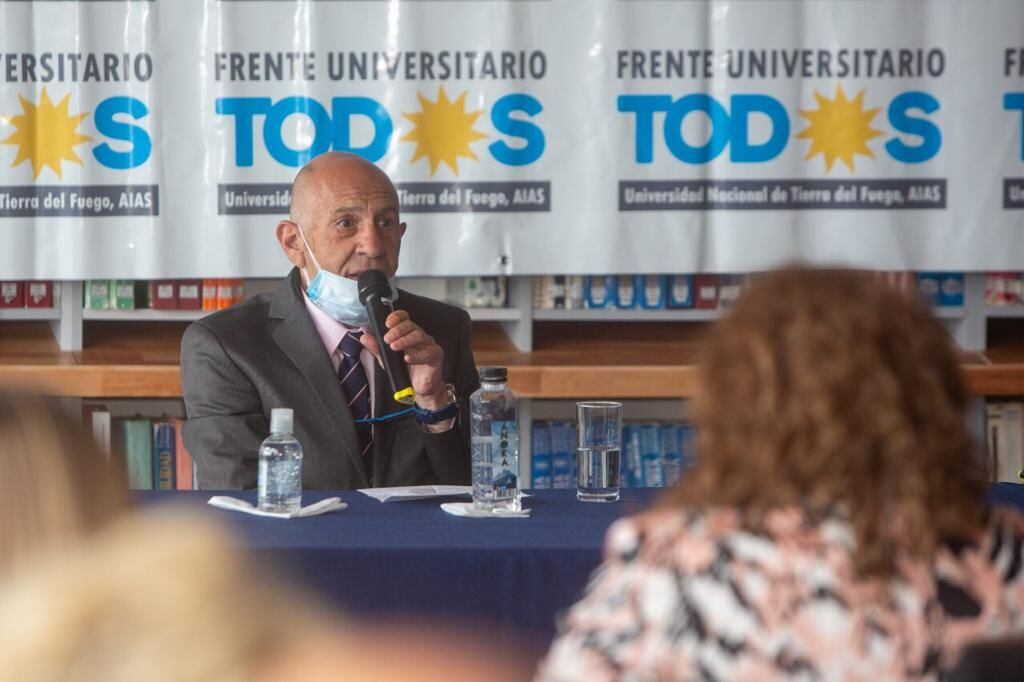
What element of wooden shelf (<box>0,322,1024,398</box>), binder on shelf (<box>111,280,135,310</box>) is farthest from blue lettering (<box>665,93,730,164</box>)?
binder on shelf (<box>111,280,135,310</box>)

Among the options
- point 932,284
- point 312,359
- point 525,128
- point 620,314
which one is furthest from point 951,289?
point 312,359

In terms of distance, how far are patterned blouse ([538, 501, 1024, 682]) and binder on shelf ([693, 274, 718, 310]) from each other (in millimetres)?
3382

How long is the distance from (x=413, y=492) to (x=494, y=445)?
7.3 inches

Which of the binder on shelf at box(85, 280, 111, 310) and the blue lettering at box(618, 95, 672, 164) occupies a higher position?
the blue lettering at box(618, 95, 672, 164)

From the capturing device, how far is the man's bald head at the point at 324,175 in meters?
3.20

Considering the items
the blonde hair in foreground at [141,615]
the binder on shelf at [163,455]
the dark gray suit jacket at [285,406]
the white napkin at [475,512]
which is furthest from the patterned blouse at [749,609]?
the binder on shelf at [163,455]

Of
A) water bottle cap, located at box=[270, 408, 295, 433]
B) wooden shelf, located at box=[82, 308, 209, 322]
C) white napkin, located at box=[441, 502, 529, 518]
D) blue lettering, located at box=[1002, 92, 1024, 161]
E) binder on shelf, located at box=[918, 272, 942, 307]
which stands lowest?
white napkin, located at box=[441, 502, 529, 518]

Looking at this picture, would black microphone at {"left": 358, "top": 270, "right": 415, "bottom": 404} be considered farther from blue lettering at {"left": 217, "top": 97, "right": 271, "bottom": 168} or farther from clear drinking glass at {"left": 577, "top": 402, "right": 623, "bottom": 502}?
blue lettering at {"left": 217, "top": 97, "right": 271, "bottom": 168}

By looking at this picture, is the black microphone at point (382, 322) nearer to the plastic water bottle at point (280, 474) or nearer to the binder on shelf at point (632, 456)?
the plastic water bottle at point (280, 474)

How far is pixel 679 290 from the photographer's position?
4.56m

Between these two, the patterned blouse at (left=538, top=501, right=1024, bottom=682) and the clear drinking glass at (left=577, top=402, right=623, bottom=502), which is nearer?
the patterned blouse at (left=538, top=501, right=1024, bottom=682)

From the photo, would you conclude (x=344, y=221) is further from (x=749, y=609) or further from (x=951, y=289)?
(x=951, y=289)

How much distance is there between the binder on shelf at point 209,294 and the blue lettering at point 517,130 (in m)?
1.01

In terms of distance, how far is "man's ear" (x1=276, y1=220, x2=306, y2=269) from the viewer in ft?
10.6
